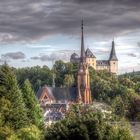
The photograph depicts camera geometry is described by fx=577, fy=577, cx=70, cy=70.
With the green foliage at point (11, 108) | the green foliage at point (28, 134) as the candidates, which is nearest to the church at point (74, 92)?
the green foliage at point (11, 108)

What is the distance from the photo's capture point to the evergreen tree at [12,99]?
5853 centimetres

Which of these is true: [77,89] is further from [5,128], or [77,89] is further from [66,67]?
[5,128]

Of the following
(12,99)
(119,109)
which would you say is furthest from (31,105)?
(119,109)

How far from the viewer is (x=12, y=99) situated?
2360 inches

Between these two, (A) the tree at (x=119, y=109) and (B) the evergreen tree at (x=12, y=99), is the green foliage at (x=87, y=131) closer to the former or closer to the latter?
(B) the evergreen tree at (x=12, y=99)

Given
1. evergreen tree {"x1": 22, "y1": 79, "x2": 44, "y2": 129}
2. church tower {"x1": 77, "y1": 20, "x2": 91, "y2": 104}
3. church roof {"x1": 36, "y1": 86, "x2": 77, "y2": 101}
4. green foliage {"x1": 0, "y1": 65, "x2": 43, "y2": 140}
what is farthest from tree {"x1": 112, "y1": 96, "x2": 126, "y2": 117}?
green foliage {"x1": 0, "y1": 65, "x2": 43, "y2": 140}

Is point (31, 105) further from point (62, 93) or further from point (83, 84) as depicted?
point (62, 93)

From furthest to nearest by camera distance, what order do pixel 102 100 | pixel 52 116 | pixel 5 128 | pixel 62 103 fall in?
pixel 102 100 < pixel 62 103 < pixel 52 116 < pixel 5 128

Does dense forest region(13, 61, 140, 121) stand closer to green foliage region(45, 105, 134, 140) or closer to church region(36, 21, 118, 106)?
church region(36, 21, 118, 106)

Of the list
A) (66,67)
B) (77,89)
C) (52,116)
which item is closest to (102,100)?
(77,89)

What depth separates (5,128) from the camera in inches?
2130

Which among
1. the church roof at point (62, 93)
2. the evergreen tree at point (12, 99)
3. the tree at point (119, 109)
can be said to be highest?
the evergreen tree at point (12, 99)

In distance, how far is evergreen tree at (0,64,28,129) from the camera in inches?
2304

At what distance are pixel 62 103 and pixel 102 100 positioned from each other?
15.5 m
